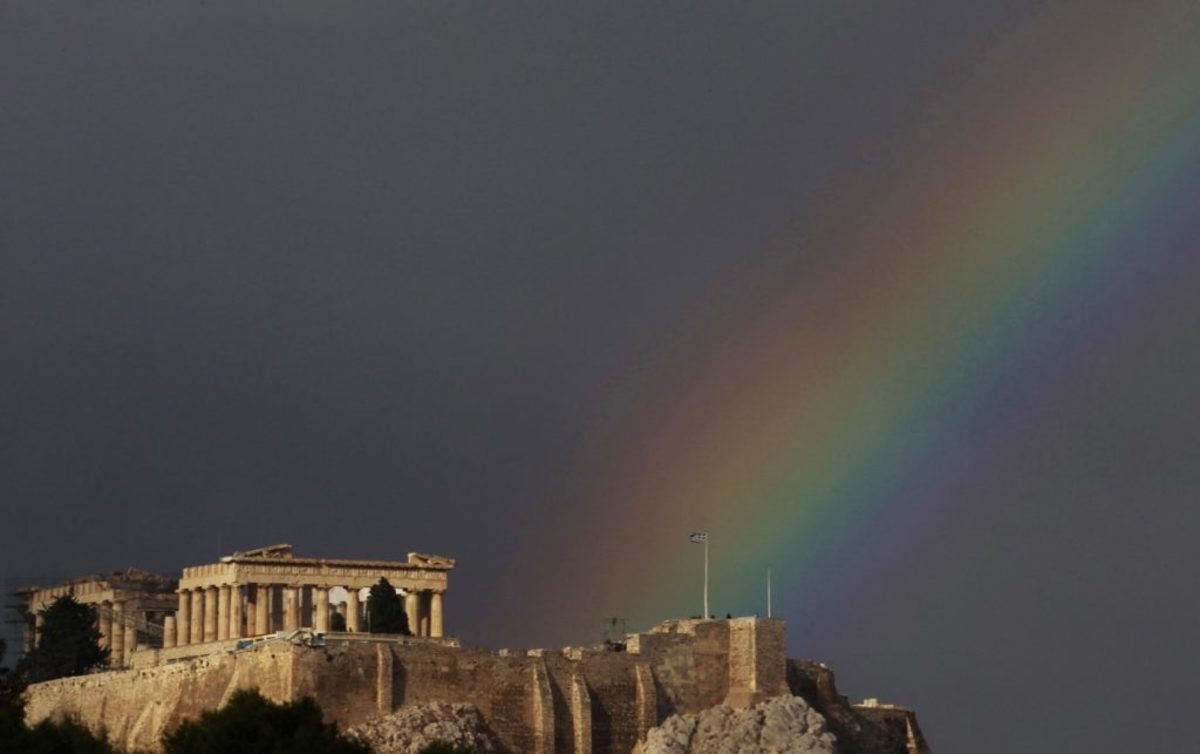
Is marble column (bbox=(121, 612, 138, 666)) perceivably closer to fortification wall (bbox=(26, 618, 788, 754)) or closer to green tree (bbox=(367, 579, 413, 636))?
fortification wall (bbox=(26, 618, 788, 754))

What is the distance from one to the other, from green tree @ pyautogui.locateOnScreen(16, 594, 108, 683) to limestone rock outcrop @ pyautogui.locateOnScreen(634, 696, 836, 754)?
1017 inches

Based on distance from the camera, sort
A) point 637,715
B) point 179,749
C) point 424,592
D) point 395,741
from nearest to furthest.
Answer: point 179,749
point 395,741
point 637,715
point 424,592

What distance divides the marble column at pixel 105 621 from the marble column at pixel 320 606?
1308cm

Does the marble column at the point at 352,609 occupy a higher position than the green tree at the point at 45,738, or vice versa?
the marble column at the point at 352,609

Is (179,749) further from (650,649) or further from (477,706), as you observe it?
(650,649)

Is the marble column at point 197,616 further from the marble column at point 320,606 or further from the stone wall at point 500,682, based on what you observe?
the stone wall at point 500,682

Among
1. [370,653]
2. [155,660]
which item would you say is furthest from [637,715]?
[155,660]

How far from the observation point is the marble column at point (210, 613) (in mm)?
135125

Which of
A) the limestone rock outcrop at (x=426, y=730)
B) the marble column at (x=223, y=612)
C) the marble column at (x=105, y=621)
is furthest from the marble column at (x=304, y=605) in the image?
the limestone rock outcrop at (x=426, y=730)

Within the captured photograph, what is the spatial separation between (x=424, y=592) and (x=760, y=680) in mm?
17598

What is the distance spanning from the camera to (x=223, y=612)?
13500 cm

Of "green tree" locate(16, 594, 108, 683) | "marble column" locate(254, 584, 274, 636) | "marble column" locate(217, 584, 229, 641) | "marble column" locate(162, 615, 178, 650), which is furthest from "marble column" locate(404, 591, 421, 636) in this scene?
"green tree" locate(16, 594, 108, 683)

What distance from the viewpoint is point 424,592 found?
452 ft

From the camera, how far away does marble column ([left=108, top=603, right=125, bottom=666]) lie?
142 m
